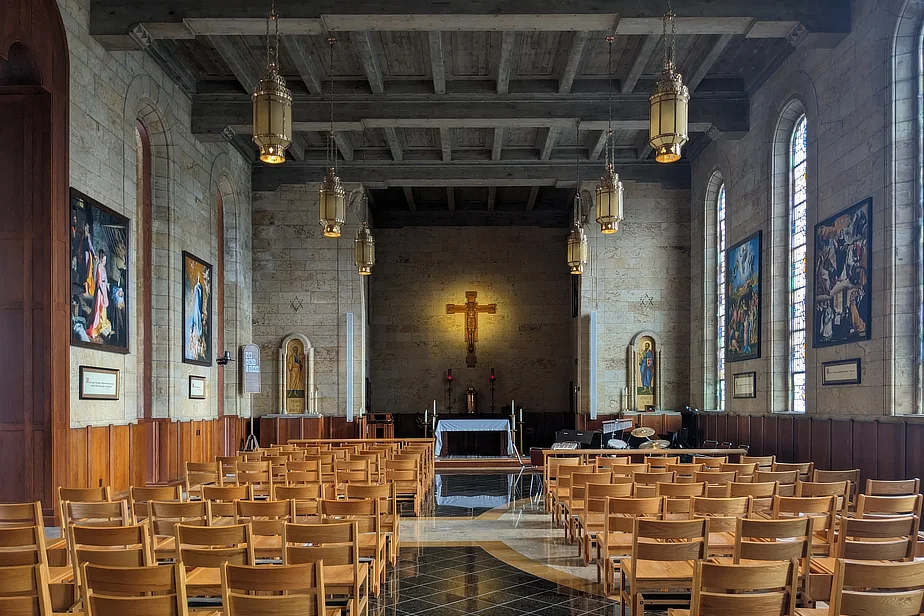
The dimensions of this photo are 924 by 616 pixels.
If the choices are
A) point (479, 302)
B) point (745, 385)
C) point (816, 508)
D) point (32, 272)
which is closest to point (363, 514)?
point (816, 508)

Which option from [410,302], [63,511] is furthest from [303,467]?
[410,302]

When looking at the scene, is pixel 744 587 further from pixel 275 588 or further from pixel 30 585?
pixel 30 585

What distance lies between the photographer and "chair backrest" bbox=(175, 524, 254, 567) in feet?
15.7

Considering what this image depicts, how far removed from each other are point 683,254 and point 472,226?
26.7 ft

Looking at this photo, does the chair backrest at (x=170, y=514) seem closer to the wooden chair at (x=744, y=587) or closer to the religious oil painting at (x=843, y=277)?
the wooden chair at (x=744, y=587)

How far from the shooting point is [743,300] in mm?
17297

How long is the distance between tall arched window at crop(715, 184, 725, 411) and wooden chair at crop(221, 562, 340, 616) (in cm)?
1680

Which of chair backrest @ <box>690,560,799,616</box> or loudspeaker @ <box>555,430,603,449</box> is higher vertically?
chair backrest @ <box>690,560,799,616</box>

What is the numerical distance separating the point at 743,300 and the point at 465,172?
8024 mm

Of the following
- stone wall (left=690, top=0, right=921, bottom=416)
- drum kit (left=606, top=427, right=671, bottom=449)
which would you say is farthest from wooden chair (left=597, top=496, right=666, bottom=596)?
drum kit (left=606, top=427, right=671, bottom=449)

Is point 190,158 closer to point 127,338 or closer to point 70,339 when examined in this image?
point 127,338

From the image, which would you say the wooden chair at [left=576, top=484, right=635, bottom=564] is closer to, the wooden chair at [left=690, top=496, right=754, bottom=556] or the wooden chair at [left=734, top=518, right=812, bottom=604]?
the wooden chair at [left=690, top=496, right=754, bottom=556]

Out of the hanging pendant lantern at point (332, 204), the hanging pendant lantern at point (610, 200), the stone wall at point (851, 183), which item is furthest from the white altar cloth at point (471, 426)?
the hanging pendant lantern at point (610, 200)

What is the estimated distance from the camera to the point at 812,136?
13766mm
